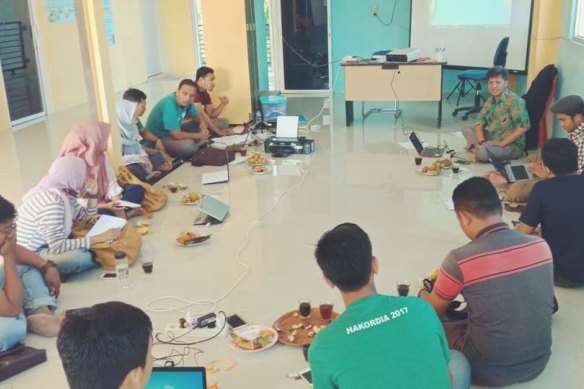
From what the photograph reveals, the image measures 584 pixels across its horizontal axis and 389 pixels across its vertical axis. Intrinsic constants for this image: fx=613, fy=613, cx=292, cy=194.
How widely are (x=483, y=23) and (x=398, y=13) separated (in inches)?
67.4

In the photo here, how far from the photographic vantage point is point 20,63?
9.27 m

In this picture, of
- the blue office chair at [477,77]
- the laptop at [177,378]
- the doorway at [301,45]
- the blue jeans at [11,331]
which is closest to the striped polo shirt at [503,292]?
the laptop at [177,378]

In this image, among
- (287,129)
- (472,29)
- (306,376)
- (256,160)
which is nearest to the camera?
(306,376)

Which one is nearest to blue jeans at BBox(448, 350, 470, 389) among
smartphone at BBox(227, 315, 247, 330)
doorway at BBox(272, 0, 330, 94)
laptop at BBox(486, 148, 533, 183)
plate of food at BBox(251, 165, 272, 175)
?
smartphone at BBox(227, 315, 247, 330)

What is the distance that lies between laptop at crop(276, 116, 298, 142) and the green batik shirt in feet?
6.32

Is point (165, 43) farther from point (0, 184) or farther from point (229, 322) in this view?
point (229, 322)

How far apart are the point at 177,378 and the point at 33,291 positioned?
146 cm

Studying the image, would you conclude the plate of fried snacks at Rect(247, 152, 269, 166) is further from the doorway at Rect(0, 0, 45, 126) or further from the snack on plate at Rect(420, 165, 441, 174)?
the doorway at Rect(0, 0, 45, 126)

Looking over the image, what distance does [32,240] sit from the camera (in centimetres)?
378

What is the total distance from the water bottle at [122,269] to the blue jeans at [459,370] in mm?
2129

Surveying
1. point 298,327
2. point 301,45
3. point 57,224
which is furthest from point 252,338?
point 301,45

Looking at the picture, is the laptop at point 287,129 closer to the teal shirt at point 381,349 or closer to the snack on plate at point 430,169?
the snack on plate at point 430,169

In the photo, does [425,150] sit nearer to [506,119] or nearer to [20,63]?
[506,119]

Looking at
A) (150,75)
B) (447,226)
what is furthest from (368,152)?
(150,75)
